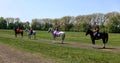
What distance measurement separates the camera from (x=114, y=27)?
136625 millimetres

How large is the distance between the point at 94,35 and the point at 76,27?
516ft

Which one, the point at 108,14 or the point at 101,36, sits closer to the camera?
the point at 101,36

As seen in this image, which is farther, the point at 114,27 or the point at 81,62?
the point at 114,27

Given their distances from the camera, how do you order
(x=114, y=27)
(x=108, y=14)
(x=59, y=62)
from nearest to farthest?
(x=59, y=62)
(x=114, y=27)
(x=108, y=14)

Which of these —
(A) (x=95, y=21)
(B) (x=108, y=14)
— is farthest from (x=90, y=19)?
(B) (x=108, y=14)

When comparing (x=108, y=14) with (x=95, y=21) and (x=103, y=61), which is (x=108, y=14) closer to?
(x=95, y=21)

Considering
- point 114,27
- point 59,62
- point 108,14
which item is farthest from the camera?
point 108,14

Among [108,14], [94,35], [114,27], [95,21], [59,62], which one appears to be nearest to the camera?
[59,62]

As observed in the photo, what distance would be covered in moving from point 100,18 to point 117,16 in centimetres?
3540

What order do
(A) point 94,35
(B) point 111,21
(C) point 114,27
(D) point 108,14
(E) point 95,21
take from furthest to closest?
(E) point 95,21 → (D) point 108,14 → (B) point 111,21 → (C) point 114,27 → (A) point 94,35

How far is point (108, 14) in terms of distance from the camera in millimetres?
177250

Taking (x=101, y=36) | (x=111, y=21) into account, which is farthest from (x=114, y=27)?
(x=101, y=36)

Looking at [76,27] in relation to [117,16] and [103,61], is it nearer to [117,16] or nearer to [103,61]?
[117,16]

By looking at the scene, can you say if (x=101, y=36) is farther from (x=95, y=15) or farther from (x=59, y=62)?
(x=95, y=15)
